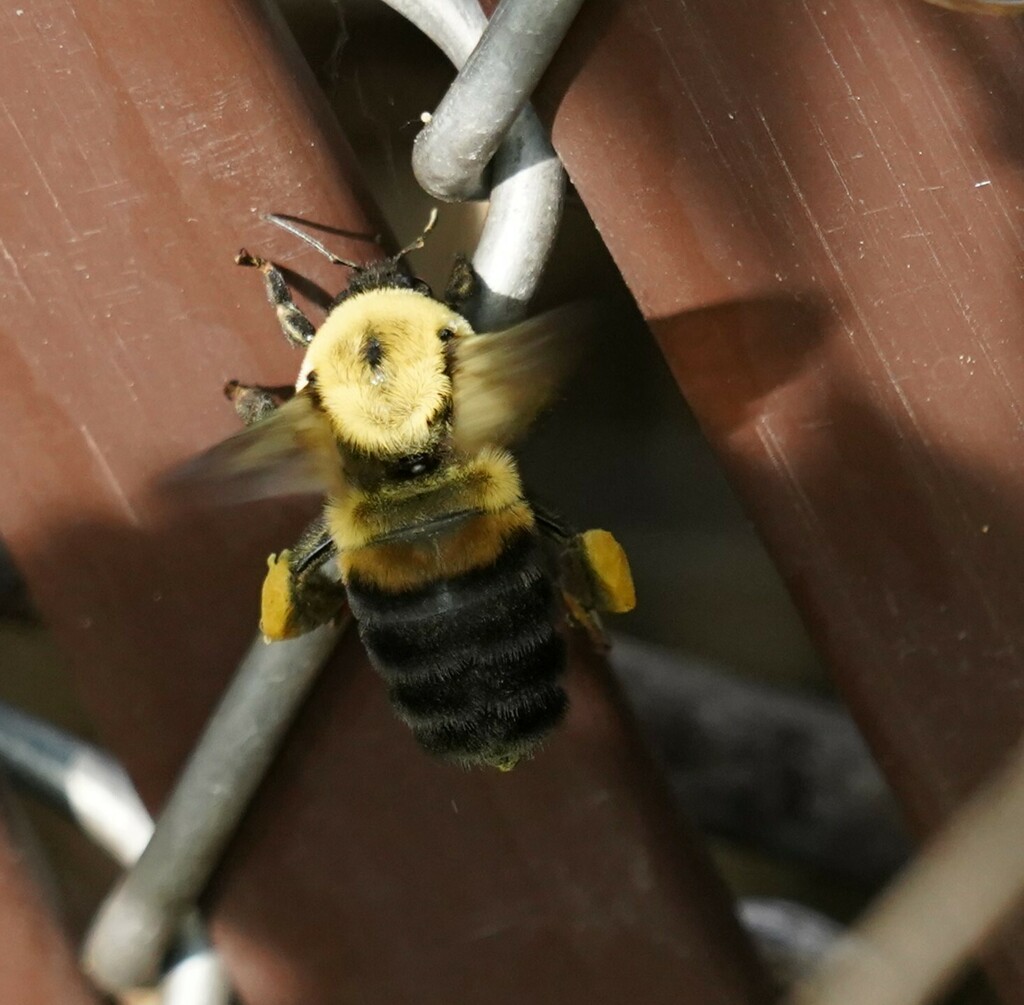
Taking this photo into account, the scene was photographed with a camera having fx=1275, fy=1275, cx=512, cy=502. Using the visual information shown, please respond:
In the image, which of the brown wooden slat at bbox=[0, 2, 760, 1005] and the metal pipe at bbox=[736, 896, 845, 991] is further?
the metal pipe at bbox=[736, 896, 845, 991]

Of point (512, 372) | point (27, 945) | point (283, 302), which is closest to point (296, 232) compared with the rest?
point (283, 302)

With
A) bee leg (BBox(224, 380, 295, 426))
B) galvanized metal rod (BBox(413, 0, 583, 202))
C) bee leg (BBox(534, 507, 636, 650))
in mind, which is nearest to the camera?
galvanized metal rod (BBox(413, 0, 583, 202))

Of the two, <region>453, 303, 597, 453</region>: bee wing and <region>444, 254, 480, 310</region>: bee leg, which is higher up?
<region>444, 254, 480, 310</region>: bee leg

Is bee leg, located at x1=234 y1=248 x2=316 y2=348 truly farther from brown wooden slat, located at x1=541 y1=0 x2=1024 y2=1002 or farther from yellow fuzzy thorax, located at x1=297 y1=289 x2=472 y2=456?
brown wooden slat, located at x1=541 y1=0 x2=1024 y2=1002

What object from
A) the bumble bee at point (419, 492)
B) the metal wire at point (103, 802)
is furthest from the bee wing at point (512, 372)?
the metal wire at point (103, 802)

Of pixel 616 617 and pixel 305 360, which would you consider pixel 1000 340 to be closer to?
pixel 305 360

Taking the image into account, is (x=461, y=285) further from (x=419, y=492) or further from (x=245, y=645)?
(x=245, y=645)

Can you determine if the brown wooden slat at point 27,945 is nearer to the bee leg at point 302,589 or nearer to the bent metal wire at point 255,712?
the bent metal wire at point 255,712

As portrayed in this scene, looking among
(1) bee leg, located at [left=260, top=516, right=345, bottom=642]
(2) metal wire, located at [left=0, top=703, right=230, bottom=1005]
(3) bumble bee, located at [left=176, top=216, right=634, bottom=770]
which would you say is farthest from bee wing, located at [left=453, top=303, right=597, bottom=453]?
(2) metal wire, located at [left=0, top=703, right=230, bottom=1005]
